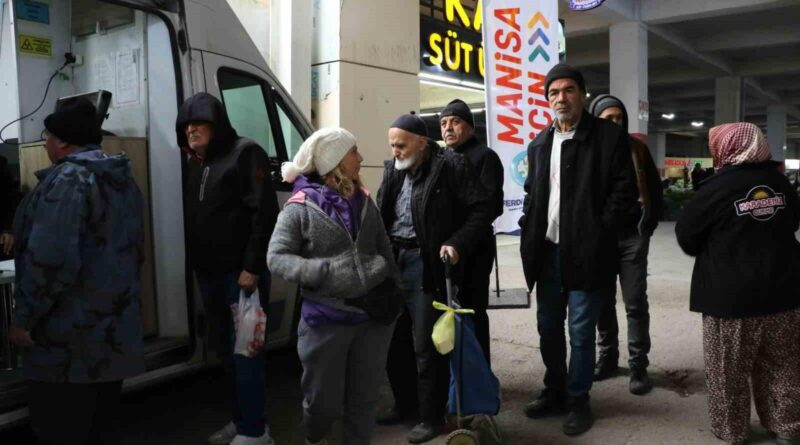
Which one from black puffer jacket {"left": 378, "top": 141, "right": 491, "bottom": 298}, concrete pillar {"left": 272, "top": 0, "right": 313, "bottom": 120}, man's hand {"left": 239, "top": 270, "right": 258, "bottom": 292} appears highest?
concrete pillar {"left": 272, "top": 0, "right": 313, "bottom": 120}

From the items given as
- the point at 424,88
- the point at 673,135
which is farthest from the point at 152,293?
the point at 673,135

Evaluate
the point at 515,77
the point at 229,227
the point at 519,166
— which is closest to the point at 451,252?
the point at 229,227

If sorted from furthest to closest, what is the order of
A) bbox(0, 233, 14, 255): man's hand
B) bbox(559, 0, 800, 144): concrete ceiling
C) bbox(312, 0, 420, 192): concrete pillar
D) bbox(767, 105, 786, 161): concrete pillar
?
A: bbox(767, 105, 786, 161): concrete pillar
bbox(559, 0, 800, 144): concrete ceiling
bbox(312, 0, 420, 192): concrete pillar
bbox(0, 233, 14, 255): man's hand

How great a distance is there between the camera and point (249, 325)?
3.14 m

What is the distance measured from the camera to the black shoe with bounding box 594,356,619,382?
4559 mm

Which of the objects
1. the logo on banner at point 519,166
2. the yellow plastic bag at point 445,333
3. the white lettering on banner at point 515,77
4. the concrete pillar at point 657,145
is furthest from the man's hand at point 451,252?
the concrete pillar at point 657,145

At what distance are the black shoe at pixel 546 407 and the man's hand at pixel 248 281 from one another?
73.7 inches

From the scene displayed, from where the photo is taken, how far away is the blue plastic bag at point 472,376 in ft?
10.6

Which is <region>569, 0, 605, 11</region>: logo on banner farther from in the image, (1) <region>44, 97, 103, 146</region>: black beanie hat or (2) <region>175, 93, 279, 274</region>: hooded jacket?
(1) <region>44, 97, 103, 146</region>: black beanie hat

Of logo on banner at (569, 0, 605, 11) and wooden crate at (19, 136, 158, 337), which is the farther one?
logo on banner at (569, 0, 605, 11)

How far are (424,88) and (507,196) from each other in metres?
5.15

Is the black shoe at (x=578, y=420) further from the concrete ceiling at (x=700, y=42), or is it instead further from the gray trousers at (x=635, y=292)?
the concrete ceiling at (x=700, y=42)

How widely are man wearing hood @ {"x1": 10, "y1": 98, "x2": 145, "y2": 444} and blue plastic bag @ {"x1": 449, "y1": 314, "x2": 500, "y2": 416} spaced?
4.89 ft

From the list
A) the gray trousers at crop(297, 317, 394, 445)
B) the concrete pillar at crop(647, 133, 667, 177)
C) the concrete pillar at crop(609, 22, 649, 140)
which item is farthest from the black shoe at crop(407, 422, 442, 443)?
the concrete pillar at crop(647, 133, 667, 177)
